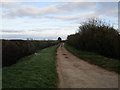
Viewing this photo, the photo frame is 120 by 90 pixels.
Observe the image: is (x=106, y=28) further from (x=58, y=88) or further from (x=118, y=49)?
(x=58, y=88)

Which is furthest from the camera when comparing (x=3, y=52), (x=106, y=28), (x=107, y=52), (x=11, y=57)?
(x=106, y=28)

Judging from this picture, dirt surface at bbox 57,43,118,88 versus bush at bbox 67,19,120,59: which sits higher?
bush at bbox 67,19,120,59

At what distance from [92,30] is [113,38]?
27.7ft

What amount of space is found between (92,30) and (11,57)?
18269 millimetres

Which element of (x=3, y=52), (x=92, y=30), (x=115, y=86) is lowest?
(x=115, y=86)

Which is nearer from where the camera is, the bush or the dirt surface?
the dirt surface

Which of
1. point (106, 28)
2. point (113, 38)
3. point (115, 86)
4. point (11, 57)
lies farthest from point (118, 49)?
point (115, 86)

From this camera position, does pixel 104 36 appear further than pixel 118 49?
Yes

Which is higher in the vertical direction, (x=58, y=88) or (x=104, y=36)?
(x=104, y=36)

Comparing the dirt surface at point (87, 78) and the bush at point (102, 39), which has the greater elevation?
the bush at point (102, 39)

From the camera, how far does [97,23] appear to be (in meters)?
37.6

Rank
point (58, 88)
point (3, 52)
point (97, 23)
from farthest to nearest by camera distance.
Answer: point (97, 23), point (3, 52), point (58, 88)

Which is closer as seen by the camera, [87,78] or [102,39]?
[87,78]

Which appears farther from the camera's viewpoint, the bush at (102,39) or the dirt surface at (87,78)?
the bush at (102,39)
